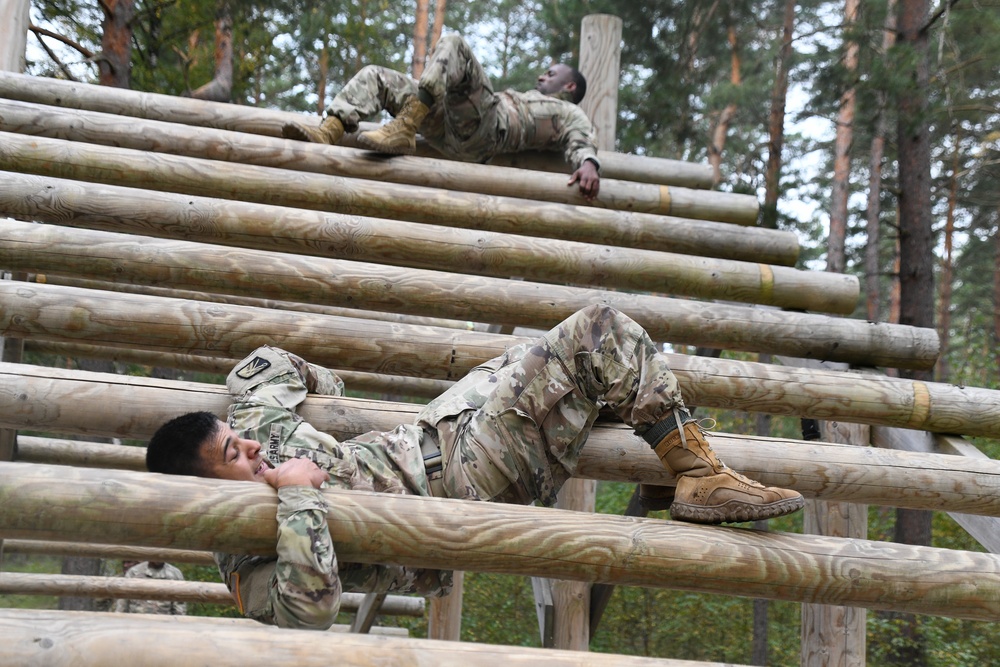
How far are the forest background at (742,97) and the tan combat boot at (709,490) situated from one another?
7.41m

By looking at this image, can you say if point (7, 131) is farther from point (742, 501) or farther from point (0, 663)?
point (742, 501)

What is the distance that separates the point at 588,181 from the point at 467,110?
0.97 metres

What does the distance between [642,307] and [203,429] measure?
2083mm

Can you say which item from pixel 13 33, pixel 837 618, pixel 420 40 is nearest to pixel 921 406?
pixel 837 618

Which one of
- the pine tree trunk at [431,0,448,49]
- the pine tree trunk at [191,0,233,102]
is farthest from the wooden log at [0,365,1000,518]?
the pine tree trunk at [431,0,448,49]

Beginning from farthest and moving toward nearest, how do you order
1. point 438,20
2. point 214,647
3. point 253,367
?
1. point 438,20
2. point 253,367
3. point 214,647

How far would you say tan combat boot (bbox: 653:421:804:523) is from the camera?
250 centimetres

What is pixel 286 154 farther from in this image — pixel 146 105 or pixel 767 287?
pixel 767 287

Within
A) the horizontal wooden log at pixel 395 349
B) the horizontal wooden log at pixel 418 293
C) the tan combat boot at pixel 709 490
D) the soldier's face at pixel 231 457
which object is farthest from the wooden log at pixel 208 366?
the tan combat boot at pixel 709 490

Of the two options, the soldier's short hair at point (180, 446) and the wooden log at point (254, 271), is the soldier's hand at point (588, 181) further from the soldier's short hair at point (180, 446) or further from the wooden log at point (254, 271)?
the soldier's short hair at point (180, 446)

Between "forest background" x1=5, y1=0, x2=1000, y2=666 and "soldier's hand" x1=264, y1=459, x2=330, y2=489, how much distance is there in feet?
23.1

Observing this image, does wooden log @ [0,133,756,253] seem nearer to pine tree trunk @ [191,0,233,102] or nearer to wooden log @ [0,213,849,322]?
wooden log @ [0,213,849,322]

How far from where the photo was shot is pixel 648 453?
2904mm

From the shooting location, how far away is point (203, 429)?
8.49 ft
